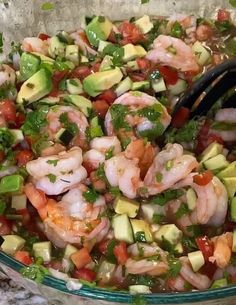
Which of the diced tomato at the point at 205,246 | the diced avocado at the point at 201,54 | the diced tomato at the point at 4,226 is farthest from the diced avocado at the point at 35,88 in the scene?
the diced tomato at the point at 205,246

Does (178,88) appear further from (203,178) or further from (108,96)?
(203,178)

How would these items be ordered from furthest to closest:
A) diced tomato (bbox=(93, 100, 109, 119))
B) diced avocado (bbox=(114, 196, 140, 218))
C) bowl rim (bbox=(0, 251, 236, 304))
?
1. diced tomato (bbox=(93, 100, 109, 119))
2. diced avocado (bbox=(114, 196, 140, 218))
3. bowl rim (bbox=(0, 251, 236, 304))

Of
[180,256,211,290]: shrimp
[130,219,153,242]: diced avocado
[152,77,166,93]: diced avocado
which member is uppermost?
[152,77,166,93]: diced avocado

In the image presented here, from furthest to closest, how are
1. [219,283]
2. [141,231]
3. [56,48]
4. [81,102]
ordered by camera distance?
[56,48]
[81,102]
[141,231]
[219,283]

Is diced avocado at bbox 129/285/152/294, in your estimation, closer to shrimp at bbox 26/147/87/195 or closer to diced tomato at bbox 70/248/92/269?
diced tomato at bbox 70/248/92/269

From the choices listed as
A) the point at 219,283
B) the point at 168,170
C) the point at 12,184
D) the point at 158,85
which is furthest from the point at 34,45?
the point at 219,283

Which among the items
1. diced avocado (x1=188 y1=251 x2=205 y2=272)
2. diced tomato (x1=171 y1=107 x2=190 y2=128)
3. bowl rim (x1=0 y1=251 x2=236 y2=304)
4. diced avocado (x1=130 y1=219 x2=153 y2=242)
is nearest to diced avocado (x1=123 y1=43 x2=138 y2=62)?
diced tomato (x1=171 y1=107 x2=190 y2=128)
